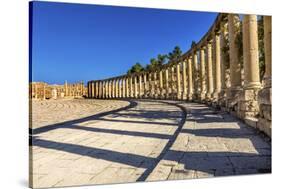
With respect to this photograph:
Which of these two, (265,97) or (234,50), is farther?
(234,50)

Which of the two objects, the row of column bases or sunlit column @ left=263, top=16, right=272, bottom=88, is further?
the row of column bases

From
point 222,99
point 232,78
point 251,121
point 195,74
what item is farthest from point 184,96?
point 251,121

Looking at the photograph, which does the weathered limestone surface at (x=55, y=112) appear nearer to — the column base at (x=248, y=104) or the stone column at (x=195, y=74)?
the column base at (x=248, y=104)

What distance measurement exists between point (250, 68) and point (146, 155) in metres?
3.46

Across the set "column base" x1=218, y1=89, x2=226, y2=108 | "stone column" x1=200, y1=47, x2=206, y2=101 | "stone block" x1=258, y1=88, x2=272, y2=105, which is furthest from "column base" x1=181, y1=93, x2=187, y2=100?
"stone block" x1=258, y1=88, x2=272, y2=105

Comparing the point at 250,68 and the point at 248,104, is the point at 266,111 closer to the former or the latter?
the point at 248,104

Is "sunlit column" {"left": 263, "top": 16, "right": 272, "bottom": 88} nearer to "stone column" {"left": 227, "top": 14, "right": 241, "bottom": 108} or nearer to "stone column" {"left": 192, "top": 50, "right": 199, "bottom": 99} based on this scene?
"stone column" {"left": 227, "top": 14, "right": 241, "bottom": 108}

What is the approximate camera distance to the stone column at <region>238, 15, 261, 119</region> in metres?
6.20

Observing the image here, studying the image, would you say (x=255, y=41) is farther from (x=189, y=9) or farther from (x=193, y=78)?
(x=193, y=78)

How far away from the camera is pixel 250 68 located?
6422mm

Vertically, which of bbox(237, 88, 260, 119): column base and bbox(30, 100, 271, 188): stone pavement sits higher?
bbox(237, 88, 260, 119): column base

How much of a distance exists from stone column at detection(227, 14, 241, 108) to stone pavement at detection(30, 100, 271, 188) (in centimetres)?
232

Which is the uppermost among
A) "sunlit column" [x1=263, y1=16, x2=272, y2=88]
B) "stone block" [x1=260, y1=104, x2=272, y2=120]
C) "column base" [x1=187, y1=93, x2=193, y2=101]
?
"sunlit column" [x1=263, y1=16, x2=272, y2=88]
